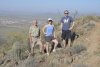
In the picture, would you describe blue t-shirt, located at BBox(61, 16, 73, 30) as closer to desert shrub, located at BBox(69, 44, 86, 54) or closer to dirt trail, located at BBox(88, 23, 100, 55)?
desert shrub, located at BBox(69, 44, 86, 54)

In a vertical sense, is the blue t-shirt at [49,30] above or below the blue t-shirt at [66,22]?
below

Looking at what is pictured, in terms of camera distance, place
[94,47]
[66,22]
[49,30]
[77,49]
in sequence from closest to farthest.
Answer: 1. [49,30]
2. [66,22]
3. [77,49]
4. [94,47]

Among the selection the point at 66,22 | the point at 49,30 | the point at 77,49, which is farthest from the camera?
the point at 77,49

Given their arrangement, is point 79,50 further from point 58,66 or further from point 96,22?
point 96,22

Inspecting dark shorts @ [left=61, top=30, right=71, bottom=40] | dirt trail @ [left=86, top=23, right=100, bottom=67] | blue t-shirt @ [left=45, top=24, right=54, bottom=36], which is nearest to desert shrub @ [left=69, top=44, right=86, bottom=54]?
dirt trail @ [left=86, top=23, right=100, bottom=67]

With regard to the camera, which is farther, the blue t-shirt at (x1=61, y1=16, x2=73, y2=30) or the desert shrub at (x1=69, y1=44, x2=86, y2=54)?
the desert shrub at (x1=69, y1=44, x2=86, y2=54)

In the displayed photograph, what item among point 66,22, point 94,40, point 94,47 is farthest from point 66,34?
point 94,40

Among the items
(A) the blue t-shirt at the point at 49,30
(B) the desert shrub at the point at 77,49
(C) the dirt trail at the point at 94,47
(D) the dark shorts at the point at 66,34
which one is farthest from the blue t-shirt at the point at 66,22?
(C) the dirt trail at the point at 94,47

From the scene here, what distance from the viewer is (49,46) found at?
51.4 ft

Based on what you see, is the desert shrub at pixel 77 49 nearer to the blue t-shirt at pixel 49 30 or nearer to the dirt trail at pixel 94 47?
the dirt trail at pixel 94 47

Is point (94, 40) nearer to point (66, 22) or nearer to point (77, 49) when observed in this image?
point (77, 49)

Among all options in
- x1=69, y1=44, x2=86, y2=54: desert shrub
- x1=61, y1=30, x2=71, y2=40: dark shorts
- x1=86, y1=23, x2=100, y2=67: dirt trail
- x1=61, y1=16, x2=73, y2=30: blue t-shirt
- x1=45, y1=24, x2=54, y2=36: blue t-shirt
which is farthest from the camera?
x1=61, y1=30, x2=71, y2=40: dark shorts

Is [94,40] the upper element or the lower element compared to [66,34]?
lower

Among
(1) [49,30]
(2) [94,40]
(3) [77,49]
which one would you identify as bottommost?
(3) [77,49]
